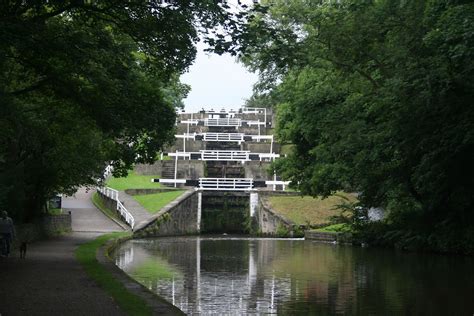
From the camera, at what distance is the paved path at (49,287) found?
34.2 feet

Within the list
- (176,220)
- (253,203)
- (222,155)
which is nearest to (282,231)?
(253,203)

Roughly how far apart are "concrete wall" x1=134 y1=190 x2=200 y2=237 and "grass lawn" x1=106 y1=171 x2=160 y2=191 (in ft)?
35.9

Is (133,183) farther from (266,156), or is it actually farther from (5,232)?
(5,232)

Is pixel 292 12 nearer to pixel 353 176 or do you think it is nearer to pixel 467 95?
pixel 353 176

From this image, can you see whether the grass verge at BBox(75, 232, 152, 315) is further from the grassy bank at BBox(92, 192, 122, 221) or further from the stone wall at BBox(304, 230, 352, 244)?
the grassy bank at BBox(92, 192, 122, 221)

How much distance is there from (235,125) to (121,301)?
6376 cm

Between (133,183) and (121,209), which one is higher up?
(133,183)

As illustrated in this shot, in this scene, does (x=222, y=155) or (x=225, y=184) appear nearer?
(x=225, y=184)

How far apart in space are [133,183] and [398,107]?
1530 inches

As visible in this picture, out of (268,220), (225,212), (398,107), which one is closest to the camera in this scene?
(398,107)

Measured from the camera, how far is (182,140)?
215 feet

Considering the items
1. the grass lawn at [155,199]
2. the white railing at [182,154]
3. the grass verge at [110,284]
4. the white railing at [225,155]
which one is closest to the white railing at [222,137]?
the white railing at [182,154]

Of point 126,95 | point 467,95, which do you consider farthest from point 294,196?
point 126,95

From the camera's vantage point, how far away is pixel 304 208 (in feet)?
143
